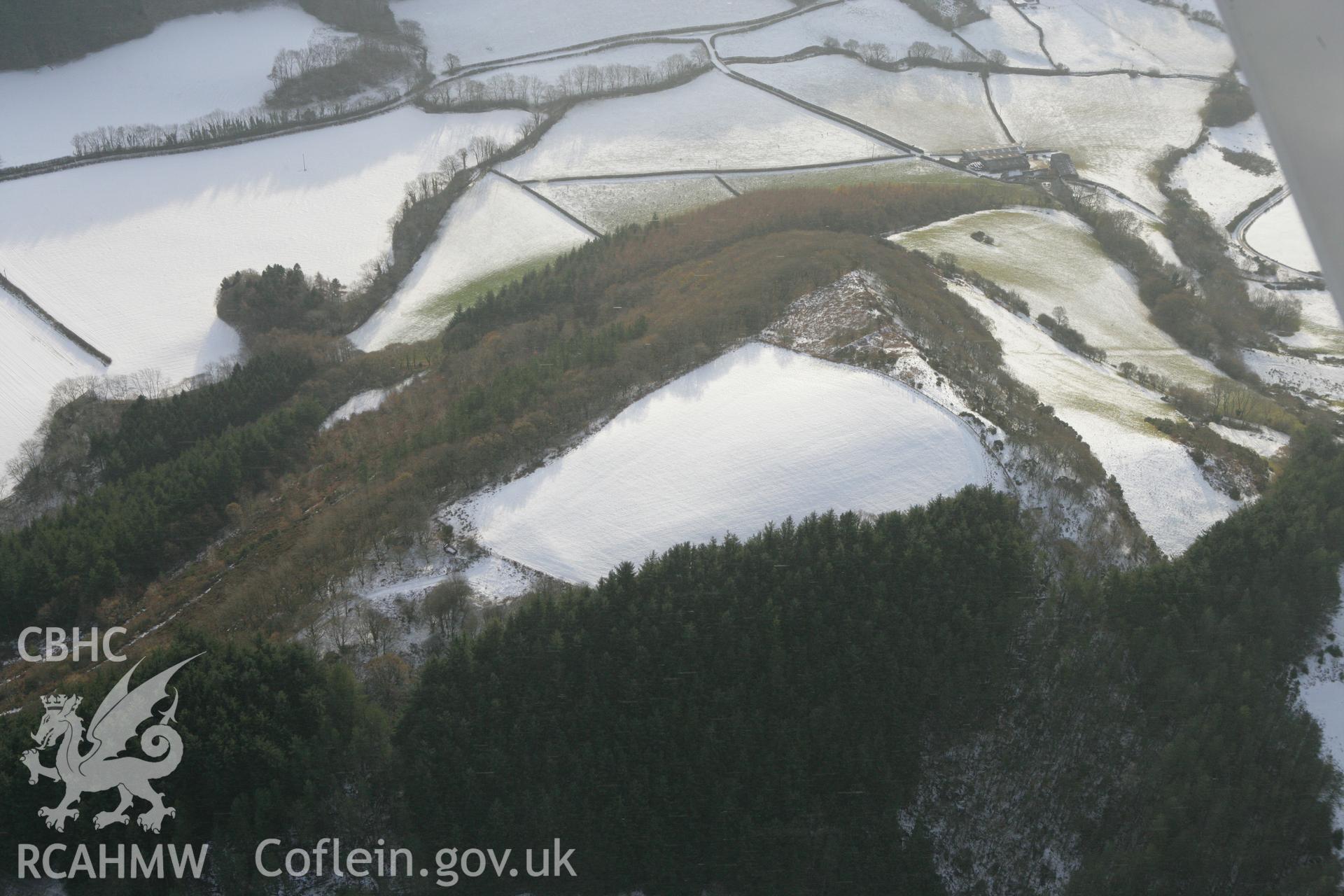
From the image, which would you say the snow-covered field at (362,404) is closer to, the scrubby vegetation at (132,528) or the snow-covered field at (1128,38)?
the scrubby vegetation at (132,528)

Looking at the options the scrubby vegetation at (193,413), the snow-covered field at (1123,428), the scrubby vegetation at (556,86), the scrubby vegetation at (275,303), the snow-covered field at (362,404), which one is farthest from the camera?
the scrubby vegetation at (556,86)

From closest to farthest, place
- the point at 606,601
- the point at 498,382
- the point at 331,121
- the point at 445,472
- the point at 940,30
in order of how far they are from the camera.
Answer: the point at 606,601 < the point at 445,472 < the point at 498,382 < the point at 331,121 < the point at 940,30

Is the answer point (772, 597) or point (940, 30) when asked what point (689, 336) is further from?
point (940, 30)

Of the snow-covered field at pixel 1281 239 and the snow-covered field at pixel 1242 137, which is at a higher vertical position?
the snow-covered field at pixel 1242 137

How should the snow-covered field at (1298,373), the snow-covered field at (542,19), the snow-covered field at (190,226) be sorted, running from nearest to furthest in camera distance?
the snow-covered field at (1298,373)
the snow-covered field at (190,226)
the snow-covered field at (542,19)

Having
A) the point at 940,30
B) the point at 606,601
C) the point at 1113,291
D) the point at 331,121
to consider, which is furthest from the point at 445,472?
the point at 940,30

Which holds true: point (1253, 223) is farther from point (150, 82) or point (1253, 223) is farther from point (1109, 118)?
point (150, 82)

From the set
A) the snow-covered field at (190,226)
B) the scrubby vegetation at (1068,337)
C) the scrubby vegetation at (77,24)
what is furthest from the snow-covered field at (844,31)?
the scrubby vegetation at (1068,337)

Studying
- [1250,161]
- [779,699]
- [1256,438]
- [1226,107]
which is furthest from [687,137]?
[779,699]

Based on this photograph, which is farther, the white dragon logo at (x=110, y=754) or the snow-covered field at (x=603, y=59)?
the snow-covered field at (x=603, y=59)
